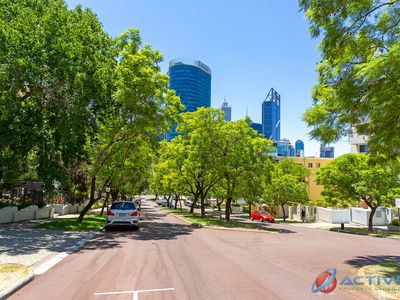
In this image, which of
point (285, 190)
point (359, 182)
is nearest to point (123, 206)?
point (359, 182)

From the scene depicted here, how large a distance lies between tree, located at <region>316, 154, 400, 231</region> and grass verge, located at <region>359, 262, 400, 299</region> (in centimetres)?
1888

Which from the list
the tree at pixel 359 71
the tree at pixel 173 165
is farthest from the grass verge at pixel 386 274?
the tree at pixel 173 165

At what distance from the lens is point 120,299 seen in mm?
6320

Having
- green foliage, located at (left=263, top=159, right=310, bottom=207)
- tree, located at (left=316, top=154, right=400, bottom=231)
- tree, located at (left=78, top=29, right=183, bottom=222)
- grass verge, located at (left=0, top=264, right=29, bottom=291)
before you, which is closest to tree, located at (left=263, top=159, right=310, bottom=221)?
green foliage, located at (left=263, top=159, right=310, bottom=207)

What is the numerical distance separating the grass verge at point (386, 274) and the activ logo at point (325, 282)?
2.66ft

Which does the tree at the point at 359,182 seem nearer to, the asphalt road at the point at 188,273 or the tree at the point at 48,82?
the asphalt road at the point at 188,273

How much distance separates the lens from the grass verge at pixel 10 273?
694 cm

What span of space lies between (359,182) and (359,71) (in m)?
22.0

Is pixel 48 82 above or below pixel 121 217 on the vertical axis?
above

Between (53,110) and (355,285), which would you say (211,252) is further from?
(53,110)

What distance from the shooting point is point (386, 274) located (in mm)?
8359

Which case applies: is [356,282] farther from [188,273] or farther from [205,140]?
[205,140]

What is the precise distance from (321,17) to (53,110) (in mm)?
12936

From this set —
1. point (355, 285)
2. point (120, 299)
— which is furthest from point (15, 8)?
point (355, 285)
